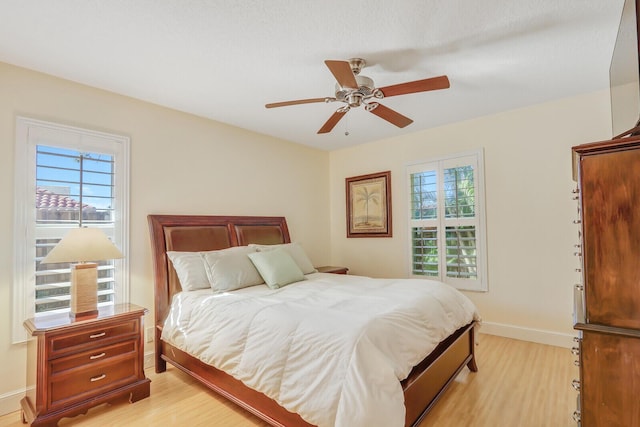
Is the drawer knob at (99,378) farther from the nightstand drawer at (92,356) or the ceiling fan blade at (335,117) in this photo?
the ceiling fan blade at (335,117)

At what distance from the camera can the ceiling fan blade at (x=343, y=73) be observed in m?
1.90

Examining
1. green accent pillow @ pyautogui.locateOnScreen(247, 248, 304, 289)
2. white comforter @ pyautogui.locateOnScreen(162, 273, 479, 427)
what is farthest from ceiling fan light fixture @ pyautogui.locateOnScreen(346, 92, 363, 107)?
green accent pillow @ pyautogui.locateOnScreen(247, 248, 304, 289)

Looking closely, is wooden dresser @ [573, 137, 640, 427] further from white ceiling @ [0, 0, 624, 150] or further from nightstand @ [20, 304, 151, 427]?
nightstand @ [20, 304, 151, 427]

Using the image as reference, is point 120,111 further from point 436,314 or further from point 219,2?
point 436,314

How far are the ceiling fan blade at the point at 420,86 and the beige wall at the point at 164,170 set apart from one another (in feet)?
7.45

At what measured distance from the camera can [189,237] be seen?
3279 millimetres

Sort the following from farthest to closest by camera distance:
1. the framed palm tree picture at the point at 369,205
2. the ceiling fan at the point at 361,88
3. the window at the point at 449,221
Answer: the framed palm tree picture at the point at 369,205
the window at the point at 449,221
the ceiling fan at the point at 361,88

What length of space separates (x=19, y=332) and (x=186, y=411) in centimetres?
140

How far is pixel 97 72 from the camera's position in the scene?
8.50ft

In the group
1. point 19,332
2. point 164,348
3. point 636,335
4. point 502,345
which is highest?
point 636,335

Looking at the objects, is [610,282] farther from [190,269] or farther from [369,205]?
[369,205]

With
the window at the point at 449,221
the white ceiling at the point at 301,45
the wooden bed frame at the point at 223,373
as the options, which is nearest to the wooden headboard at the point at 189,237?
the wooden bed frame at the point at 223,373

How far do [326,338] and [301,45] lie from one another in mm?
1929

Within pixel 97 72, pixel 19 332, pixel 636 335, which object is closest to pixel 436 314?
pixel 636 335
